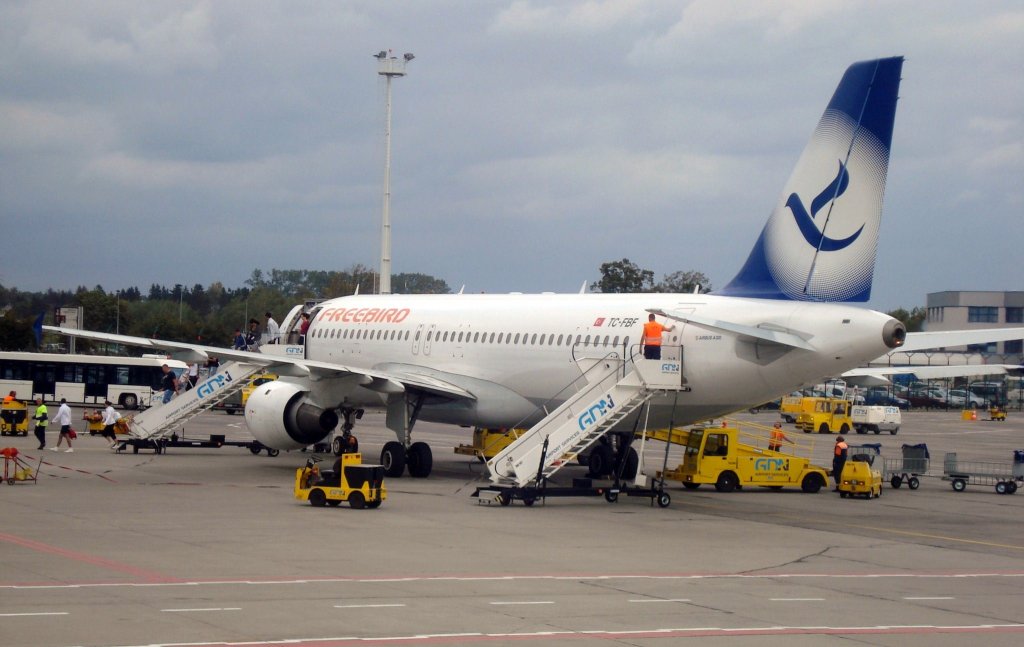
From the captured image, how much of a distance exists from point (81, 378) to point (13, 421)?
79.6 feet

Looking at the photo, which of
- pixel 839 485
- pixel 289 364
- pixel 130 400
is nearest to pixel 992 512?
pixel 839 485

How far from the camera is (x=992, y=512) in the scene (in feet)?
97.2

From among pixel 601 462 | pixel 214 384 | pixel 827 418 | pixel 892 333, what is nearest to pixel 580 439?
pixel 892 333

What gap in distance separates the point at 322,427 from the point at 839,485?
1372 centimetres

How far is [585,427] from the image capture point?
27.8 meters

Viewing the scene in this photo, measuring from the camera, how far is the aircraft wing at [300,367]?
30953 mm

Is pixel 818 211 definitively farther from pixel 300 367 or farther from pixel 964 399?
pixel 964 399

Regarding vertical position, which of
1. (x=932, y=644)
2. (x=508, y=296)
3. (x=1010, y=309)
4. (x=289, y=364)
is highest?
(x=1010, y=309)

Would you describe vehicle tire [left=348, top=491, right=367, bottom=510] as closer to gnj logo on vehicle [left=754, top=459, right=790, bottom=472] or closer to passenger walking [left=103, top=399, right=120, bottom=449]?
gnj logo on vehicle [left=754, top=459, right=790, bottom=472]

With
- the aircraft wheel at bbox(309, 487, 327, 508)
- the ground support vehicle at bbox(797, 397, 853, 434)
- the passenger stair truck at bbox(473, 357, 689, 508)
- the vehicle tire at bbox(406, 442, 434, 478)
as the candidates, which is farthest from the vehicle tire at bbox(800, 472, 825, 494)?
the ground support vehicle at bbox(797, 397, 853, 434)

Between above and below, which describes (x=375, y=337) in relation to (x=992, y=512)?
above

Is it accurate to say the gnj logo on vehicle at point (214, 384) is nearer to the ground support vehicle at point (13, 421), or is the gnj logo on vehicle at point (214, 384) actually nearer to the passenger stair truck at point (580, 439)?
the passenger stair truck at point (580, 439)

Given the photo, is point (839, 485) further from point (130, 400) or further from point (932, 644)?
point (130, 400)

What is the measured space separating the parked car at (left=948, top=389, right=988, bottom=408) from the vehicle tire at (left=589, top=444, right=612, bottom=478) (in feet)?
271
